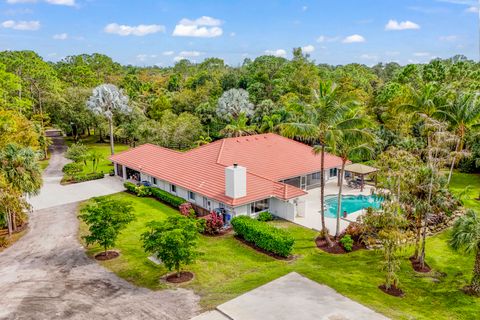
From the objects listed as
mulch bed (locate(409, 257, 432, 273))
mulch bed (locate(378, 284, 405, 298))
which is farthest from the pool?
mulch bed (locate(378, 284, 405, 298))

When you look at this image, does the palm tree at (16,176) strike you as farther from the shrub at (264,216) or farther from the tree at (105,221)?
the shrub at (264,216)

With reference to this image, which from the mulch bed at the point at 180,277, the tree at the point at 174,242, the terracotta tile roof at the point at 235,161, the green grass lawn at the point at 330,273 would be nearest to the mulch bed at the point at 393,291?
the green grass lawn at the point at 330,273

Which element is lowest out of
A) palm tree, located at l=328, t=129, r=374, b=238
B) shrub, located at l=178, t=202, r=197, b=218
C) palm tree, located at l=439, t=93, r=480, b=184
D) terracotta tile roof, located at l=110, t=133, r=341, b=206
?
shrub, located at l=178, t=202, r=197, b=218

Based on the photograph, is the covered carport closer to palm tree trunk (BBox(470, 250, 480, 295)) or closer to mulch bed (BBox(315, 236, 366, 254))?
mulch bed (BBox(315, 236, 366, 254))

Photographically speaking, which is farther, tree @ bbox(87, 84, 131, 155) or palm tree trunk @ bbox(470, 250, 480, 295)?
tree @ bbox(87, 84, 131, 155)

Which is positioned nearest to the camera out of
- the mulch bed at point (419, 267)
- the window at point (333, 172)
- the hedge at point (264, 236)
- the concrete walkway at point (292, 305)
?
the concrete walkway at point (292, 305)
